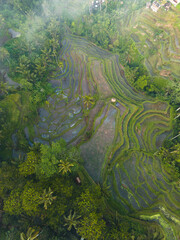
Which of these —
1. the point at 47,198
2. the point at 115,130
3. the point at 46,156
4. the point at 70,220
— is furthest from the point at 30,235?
the point at 115,130

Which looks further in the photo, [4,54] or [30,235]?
[4,54]

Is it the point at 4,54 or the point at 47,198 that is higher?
the point at 4,54

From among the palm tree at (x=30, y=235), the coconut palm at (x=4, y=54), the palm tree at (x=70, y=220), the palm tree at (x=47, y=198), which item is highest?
the coconut palm at (x=4, y=54)

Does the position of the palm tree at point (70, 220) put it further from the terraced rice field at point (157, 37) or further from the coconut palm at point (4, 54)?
the terraced rice field at point (157, 37)

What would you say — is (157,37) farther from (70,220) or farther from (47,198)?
(70,220)

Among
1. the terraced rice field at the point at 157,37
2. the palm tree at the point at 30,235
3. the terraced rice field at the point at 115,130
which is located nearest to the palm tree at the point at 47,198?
the palm tree at the point at 30,235

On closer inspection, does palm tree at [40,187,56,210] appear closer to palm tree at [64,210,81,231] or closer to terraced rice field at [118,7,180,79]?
palm tree at [64,210,81,231]
